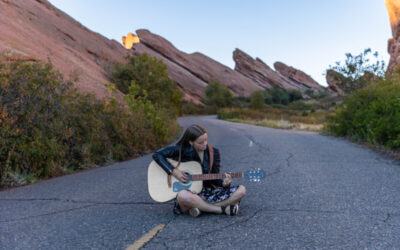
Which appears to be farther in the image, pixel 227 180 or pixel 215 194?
pixel 215 194

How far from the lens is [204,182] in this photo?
4000 millimetres

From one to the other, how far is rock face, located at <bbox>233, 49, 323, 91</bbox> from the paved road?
94.7 meters

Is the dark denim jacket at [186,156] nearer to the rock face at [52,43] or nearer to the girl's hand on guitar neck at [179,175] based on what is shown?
the girl's hand on guitar neck at [179,175]

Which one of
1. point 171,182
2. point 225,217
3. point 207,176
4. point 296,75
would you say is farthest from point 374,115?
point 296,75

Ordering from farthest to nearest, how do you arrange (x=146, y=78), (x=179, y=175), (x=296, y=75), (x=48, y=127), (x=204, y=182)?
(x=296, y=75) < (x=146, y=78) < (x=48, y=127) < (x=204, y=182) < (x=179, y=175)

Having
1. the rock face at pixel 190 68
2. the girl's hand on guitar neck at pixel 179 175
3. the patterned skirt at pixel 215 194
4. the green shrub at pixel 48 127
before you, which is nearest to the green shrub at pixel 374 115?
the patterned skirt at pixel 215 194

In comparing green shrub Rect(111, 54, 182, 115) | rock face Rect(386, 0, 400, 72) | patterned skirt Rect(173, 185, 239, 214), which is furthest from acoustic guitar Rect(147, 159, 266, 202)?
rock face Rect(386, 0, 400, 72)

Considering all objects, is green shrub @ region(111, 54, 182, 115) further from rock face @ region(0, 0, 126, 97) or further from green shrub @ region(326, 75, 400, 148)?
green shrub @ region(326, 75, 400, 148)

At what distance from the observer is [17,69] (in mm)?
7230

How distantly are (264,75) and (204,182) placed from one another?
105 metres

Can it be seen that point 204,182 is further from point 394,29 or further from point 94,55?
point 394,29

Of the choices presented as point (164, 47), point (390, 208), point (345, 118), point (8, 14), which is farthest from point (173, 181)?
point (164, 47)

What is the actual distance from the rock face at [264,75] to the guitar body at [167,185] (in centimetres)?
9691

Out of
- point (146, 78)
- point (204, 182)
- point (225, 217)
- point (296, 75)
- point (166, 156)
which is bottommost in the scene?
point (225, 217)
